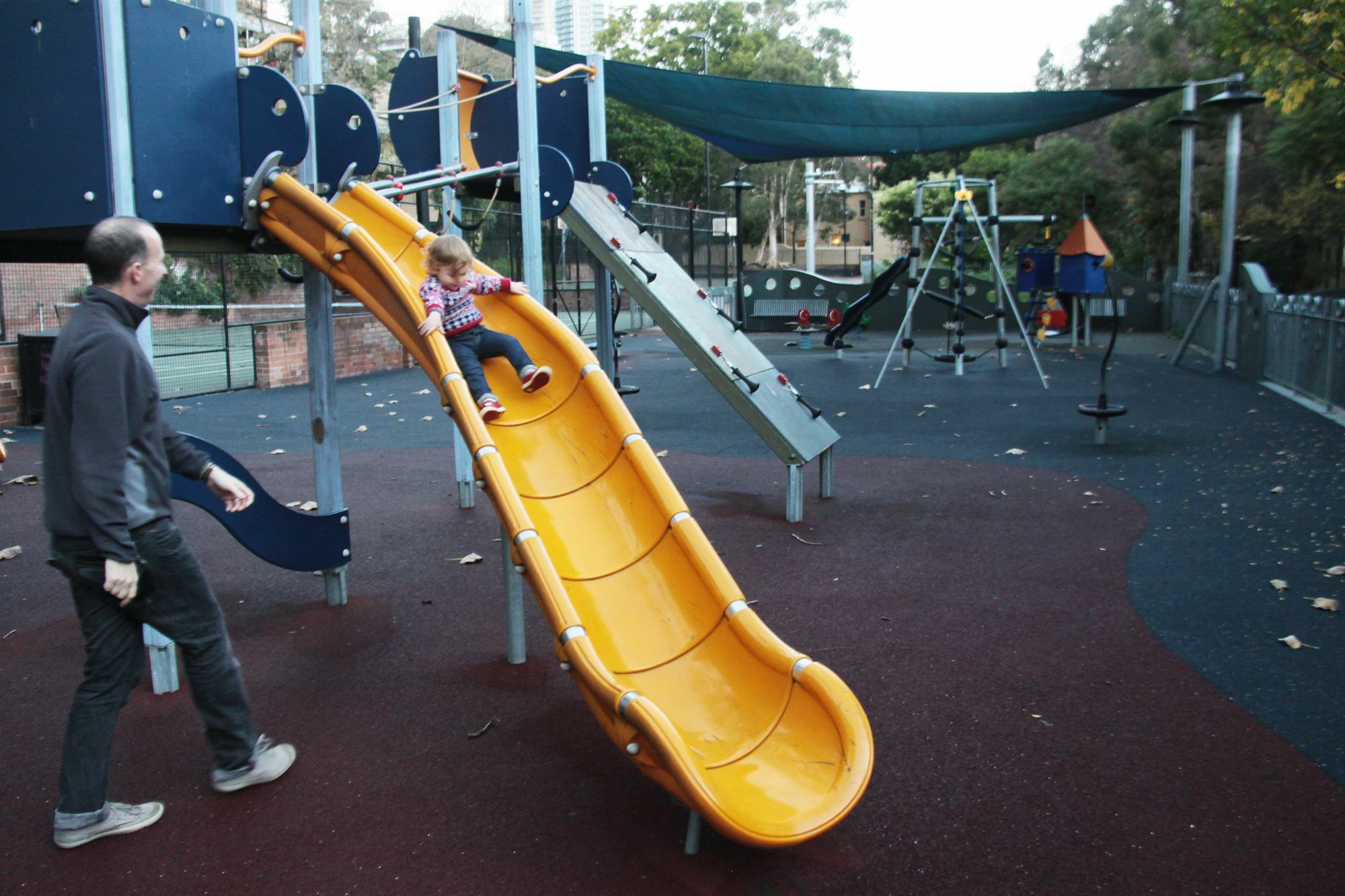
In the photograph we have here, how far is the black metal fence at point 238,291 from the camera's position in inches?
556

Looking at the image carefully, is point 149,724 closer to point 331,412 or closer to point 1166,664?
point 331,412

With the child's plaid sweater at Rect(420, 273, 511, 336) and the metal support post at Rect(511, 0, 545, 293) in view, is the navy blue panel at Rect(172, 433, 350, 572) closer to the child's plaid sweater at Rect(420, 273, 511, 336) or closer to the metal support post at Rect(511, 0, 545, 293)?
the child's plaid sweater at Rect(420, 273, 511, 336)

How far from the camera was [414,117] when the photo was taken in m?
7.97

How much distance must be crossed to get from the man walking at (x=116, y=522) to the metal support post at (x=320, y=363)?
1972mm

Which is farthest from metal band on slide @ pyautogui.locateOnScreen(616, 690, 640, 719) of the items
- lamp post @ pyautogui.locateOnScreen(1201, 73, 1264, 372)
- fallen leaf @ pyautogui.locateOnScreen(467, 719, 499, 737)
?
lamp post @ pyautogui.locateOnScreen(1201, 73, 1264, 372)

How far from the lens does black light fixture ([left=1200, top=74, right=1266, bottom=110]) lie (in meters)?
13.5

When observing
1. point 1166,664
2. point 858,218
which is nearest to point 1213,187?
point 1166,664

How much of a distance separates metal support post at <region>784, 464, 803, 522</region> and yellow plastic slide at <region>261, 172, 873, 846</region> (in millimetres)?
2315

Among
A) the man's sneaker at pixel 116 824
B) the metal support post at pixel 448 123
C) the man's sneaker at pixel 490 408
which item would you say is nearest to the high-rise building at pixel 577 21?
the metal support post at pixel 448 123

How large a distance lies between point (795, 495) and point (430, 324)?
3.30m

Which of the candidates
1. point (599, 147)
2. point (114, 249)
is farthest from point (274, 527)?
point (599, 147)

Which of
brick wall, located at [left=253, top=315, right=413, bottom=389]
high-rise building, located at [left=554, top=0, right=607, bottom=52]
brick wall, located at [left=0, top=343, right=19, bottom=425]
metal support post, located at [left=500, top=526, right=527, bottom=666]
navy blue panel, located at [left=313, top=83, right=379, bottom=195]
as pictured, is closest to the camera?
metal support post, located at [left=500, top=526, right=527, bottom=666]

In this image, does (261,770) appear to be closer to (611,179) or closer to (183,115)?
(183,115)

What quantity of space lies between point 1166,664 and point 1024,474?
414 centimetres
